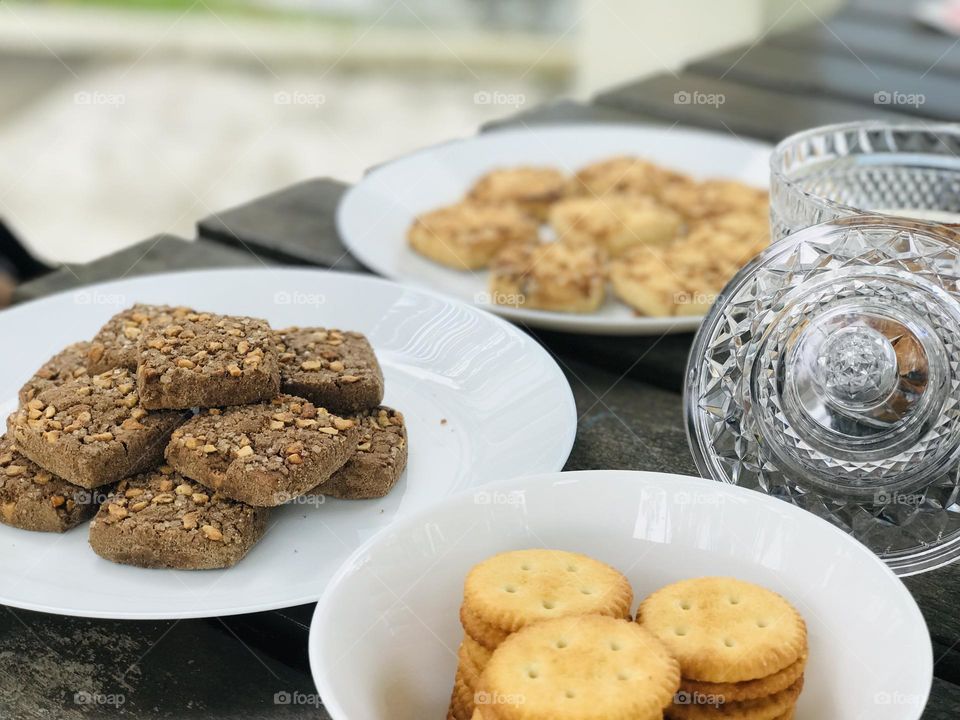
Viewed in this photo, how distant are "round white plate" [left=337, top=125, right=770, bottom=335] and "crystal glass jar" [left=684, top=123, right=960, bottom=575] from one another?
39 cm

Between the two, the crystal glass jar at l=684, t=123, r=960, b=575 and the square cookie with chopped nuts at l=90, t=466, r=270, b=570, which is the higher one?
the crystal glass jar at l=684, t=123, r=960, b=575

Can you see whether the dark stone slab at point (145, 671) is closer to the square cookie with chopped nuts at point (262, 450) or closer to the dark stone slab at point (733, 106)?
the square cookie with chopped nuts at point (262, 450)

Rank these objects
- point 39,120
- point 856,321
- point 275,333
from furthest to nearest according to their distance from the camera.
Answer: point 39,120 < point 275,333 < point 856,321

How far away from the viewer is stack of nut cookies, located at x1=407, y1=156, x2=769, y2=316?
1299 millimetres

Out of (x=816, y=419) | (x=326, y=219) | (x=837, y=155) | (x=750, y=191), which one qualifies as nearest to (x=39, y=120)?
(x=326, y=219)

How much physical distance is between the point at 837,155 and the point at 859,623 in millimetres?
717

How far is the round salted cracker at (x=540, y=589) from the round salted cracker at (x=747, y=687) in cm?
6

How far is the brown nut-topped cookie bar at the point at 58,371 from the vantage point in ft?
3.05

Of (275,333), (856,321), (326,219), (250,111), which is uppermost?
(856,321)

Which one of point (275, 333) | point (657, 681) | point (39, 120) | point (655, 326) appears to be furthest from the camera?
point (39, 120)

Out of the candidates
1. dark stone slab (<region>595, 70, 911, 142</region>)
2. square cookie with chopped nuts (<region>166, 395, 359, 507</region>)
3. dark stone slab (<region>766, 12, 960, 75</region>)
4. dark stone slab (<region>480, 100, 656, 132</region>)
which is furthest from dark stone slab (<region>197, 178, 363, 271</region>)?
dark stone slab (<region>766, 12, 960, 75</region>)

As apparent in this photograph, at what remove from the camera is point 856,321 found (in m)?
0.77

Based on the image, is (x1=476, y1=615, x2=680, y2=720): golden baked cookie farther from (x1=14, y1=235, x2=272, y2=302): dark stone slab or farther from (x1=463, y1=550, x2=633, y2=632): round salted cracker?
(x1=14, y1=235, x2=272, y2=302): dark stone slab

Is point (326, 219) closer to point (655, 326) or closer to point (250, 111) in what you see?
point (655, 326)
